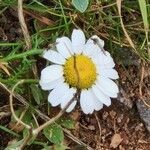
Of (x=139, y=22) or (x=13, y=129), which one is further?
(x=139, y=22)

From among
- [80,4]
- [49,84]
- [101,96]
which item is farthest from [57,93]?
[80,4]

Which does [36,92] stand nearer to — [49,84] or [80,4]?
[49,84]

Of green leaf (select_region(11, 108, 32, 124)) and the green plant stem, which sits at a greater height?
the green plant stem

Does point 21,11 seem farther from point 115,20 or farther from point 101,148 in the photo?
point 101,148

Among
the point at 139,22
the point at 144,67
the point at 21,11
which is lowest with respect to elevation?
the point at 144,67

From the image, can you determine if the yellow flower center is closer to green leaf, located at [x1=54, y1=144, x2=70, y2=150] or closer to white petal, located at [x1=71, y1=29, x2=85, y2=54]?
white petal, located at [x1=71, y1=29, x2=85, y2=54]

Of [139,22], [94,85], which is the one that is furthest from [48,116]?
[139,22]

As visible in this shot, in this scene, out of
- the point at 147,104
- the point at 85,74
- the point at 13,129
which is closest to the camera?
the point at 85,74

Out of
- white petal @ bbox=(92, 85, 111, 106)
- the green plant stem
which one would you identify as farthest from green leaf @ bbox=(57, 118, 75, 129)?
the green plant stem
